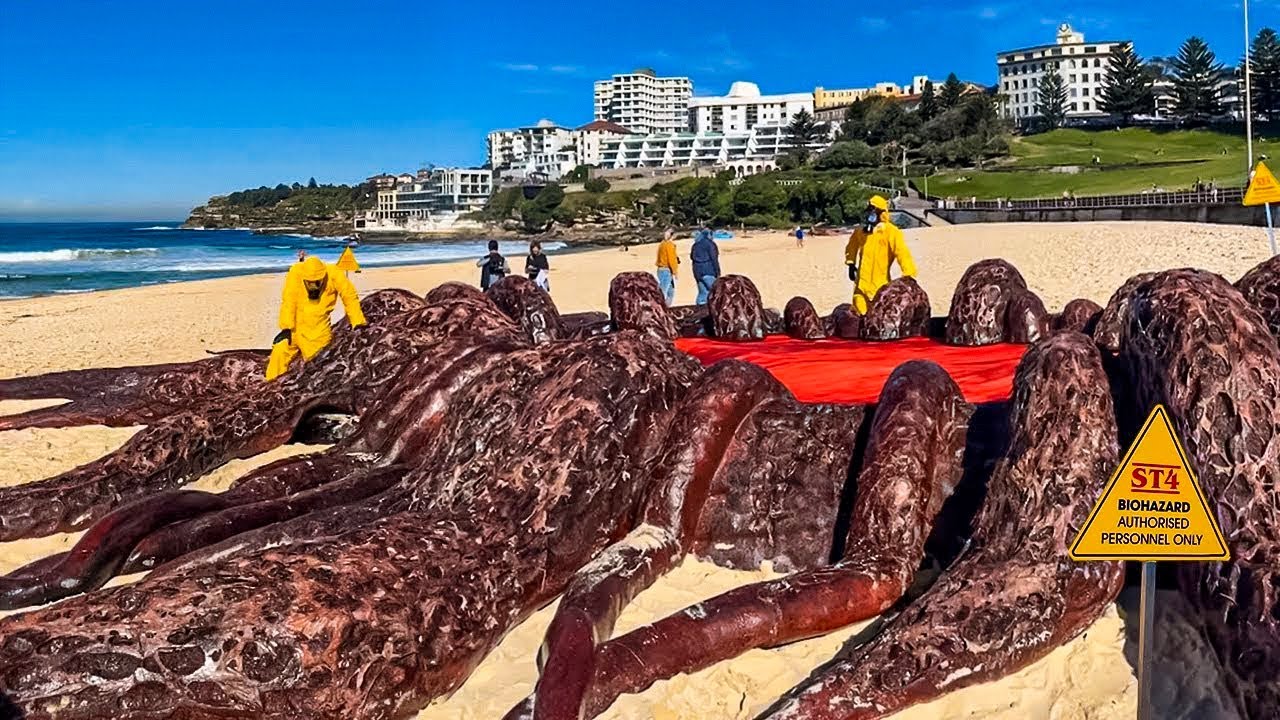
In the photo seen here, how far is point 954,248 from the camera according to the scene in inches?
1404

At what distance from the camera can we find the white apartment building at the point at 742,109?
167 meters

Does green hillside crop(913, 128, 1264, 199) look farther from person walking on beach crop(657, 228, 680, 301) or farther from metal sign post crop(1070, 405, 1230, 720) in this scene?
metal sign post crop(1070, 405, 1230, 720)

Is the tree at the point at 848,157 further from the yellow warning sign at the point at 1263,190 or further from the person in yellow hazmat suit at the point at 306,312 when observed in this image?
the person in yellow hazmat suit at the point at 306,312

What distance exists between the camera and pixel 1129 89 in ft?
367

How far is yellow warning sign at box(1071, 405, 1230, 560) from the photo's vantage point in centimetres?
354

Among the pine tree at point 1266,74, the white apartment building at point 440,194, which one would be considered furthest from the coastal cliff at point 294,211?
the pine tree at point 1266,74

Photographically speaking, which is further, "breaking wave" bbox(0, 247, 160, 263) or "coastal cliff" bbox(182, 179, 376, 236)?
"coastal cliff" bbox(182, 179, 376, 236)

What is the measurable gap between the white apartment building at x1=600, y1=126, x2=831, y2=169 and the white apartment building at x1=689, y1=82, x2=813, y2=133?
810 inches

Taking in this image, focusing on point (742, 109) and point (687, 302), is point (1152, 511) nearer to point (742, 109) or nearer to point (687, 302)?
point (687, 302)

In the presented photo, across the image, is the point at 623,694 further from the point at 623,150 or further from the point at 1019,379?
the point at 623,150

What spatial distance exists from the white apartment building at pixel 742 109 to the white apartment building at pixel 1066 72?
33.5 m

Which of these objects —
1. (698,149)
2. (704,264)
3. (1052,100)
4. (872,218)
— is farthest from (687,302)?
(698,149)

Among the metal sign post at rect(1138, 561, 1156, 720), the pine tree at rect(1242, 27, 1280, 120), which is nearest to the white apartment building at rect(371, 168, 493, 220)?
the pine tree at rect(1242, 27, 1280, 120)

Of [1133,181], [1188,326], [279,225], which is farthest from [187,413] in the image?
[279,225]
